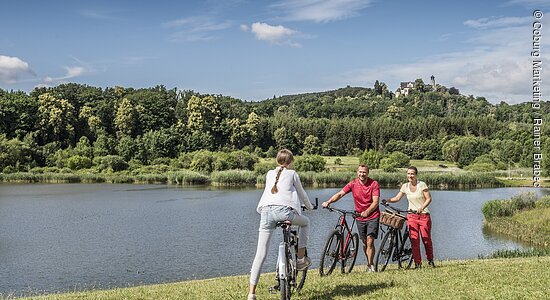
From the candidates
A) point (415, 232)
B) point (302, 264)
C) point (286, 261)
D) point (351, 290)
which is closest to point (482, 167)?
point (415, 232)

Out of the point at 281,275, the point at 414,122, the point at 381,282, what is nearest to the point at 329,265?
the point at 381,282

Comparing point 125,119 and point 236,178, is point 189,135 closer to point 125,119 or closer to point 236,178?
point 125,119

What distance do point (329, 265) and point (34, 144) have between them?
257 feet

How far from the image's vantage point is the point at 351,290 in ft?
27.5

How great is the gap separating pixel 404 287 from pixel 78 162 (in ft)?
245

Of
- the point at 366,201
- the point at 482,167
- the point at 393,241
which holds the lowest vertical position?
the point at 482,167

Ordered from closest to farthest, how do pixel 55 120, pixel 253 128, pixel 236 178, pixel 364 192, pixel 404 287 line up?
pixel 404 287
pixel 364 192
pixel 236 178
pixel 55 120
pixel 253 128

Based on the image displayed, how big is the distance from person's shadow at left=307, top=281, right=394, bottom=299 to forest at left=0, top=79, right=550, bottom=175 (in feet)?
216

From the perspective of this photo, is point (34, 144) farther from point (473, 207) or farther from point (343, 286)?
point (343, 286)

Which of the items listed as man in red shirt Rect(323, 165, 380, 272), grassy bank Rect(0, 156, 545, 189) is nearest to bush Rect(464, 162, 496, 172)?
grassy bank Rect(0, 156, 545, 189)

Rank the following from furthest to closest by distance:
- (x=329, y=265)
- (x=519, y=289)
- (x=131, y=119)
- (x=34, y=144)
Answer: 1. (x=131, y=119)
2. (x=34, y=144)
3. (x=329, y=265)
4. (x=519, y=289)

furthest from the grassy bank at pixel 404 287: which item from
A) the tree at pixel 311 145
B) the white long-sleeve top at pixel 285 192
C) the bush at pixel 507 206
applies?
the tree at pixel 311 145

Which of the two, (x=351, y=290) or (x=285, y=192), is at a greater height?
(x=285, y=192)

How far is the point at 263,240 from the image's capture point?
289 inches
